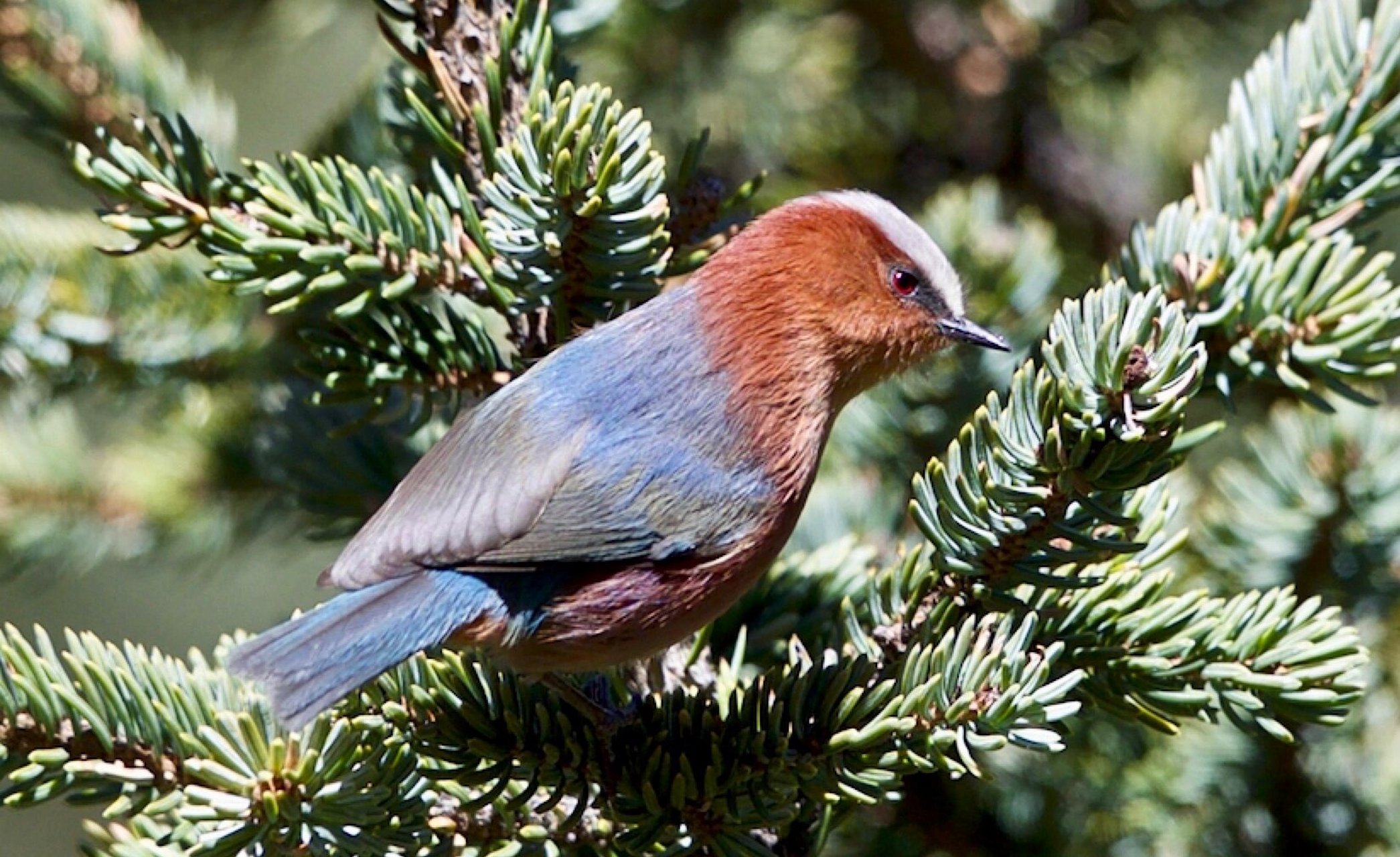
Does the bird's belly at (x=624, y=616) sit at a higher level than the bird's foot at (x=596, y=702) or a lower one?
higher

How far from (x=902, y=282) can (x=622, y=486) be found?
693 mm

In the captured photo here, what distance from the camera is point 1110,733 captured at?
2520 mm

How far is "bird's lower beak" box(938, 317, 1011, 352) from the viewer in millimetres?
2367

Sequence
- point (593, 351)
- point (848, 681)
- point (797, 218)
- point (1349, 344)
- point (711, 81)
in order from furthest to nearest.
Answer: point (711, 81)
point (797, 218)
point (593, 351)
point (1349, 344)
point (848, 681)

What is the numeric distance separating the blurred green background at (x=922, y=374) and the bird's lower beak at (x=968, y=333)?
238mm

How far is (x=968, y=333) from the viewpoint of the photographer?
7.91 feet

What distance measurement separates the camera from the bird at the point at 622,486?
1.88 meters

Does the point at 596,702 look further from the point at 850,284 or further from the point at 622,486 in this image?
the point at 850,284

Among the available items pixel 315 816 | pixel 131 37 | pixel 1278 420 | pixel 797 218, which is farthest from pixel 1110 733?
pixel 131 37

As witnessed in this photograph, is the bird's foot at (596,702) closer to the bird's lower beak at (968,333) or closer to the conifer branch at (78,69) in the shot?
the bird's lower beak at (968,333)

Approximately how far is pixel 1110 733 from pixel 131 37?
218cm

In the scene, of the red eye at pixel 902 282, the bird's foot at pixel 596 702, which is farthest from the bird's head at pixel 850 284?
the bird's foot at pixel 596 702

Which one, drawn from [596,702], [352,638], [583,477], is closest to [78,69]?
[583,477]

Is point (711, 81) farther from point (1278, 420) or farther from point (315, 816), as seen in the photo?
point (315, 816)
